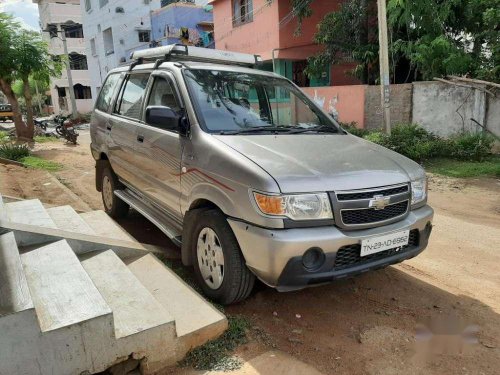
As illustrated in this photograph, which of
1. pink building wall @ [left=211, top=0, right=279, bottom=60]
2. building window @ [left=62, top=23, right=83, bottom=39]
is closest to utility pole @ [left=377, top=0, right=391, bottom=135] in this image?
pink building wall @ [left=211, top=0, right=279, bottom=60]

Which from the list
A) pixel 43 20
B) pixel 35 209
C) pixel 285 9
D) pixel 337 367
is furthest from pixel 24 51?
pixel 43 20

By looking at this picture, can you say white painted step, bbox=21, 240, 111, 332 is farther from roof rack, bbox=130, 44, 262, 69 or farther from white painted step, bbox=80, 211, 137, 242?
roof rack, bbox=130, 44, 262, 69

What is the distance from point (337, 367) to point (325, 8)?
54.9ft

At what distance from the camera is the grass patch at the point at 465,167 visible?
27.1 ft

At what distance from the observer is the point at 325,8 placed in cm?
1680

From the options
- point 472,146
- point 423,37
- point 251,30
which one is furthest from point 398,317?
point 251,30

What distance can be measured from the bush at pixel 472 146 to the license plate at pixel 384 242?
24.6 ft

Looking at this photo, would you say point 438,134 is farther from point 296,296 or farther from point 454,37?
point 296,296

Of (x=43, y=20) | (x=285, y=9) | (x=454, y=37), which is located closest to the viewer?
(x=454, y=37)

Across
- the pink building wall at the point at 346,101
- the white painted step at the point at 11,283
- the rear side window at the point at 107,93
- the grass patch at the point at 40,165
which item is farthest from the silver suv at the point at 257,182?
the pink building wall at the point at 346,101

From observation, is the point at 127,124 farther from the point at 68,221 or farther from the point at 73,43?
the point at 73,43

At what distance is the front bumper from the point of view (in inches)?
102

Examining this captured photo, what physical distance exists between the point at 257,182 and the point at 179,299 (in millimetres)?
1108

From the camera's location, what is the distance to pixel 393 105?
11570 mm
